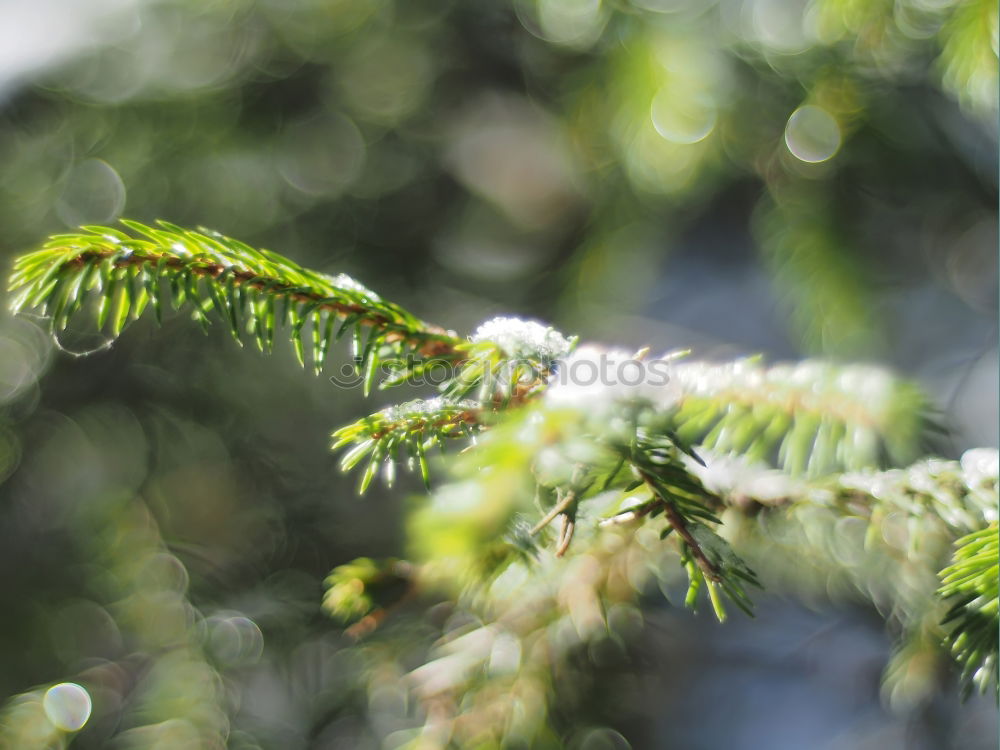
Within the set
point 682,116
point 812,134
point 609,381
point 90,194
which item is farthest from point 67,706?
point 812,134

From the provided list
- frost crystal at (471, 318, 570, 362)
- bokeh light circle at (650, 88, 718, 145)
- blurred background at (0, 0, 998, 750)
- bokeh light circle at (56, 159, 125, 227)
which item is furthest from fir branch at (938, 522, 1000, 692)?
bokeh light circle at (56, 159, 125, 227)

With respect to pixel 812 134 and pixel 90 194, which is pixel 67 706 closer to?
pixel 90 194

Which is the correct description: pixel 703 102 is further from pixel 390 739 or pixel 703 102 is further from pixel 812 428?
pixel 390 739

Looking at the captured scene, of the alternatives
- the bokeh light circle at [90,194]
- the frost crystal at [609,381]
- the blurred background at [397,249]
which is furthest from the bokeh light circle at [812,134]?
the bokeh light circle at [90,194]

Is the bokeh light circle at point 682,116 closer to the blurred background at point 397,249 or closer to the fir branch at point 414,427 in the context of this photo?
the blurred background at point 397,249

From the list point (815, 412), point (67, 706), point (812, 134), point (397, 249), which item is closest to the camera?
point (815, 412)

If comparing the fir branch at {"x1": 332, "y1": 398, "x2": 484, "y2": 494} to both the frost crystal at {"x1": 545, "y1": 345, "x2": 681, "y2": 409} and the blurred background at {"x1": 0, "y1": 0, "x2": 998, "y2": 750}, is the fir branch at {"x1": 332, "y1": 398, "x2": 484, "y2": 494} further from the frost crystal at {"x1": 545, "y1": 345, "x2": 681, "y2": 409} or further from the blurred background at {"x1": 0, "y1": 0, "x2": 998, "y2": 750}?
the blurred background at {"x1": 0, "y1": 0, "x2": 998, "y2": 750}
